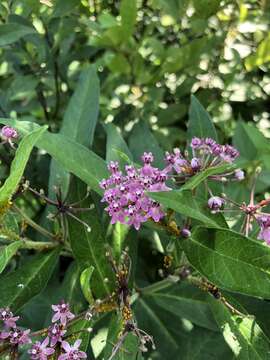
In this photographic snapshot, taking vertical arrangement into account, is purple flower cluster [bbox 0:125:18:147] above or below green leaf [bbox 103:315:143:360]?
above

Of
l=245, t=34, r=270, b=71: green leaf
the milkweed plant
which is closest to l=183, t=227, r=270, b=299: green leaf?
the milkweed plant

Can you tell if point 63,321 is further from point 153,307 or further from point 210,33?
point 210,33

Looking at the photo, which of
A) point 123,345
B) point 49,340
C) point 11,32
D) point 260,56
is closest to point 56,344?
point 49,340

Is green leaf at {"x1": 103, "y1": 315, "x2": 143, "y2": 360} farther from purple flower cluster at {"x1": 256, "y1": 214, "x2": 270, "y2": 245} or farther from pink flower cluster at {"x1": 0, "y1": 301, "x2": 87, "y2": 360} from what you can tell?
purple flower cluster at {"x1": 256, "y1": 214, "x2": 270, "y2": 245}

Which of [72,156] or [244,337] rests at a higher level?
[72,156]

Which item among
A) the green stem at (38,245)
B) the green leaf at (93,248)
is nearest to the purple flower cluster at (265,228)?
the green leaf at (93,248)

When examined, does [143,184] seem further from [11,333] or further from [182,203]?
[11,333]

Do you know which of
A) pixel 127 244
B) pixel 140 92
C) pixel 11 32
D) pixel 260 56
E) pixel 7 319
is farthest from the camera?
pixel 140 92
